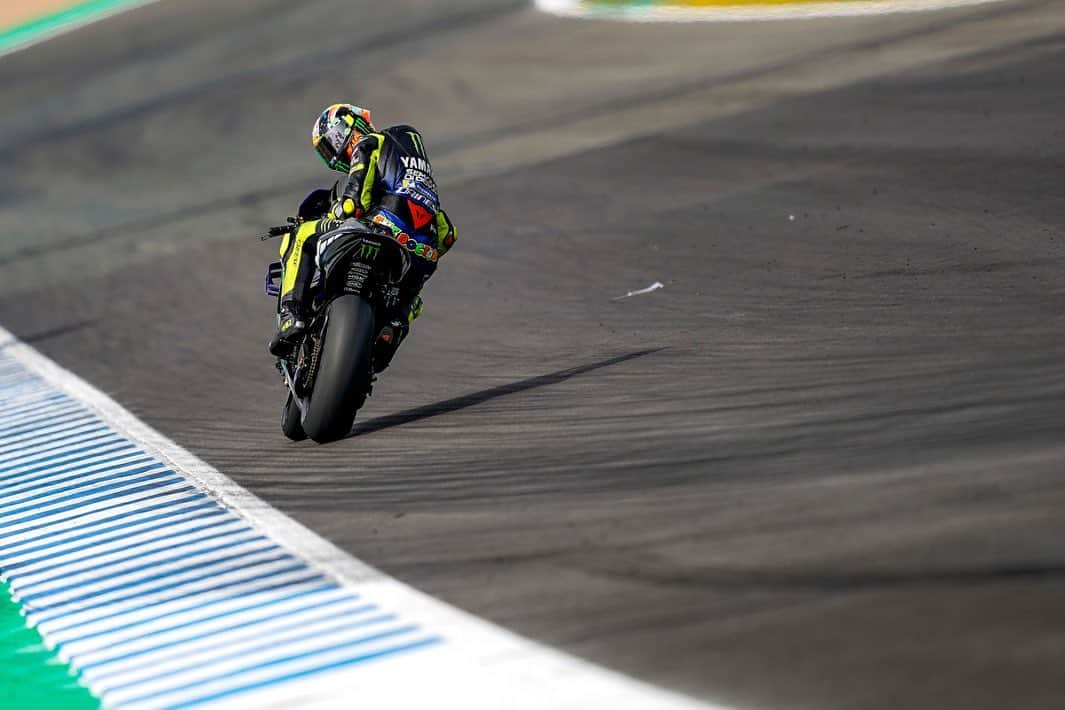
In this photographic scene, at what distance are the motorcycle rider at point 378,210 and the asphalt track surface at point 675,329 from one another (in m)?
0.73

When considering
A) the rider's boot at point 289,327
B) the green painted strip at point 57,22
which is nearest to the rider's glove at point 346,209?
the rider's boot at point 289,327

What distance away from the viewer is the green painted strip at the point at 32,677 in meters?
5.45

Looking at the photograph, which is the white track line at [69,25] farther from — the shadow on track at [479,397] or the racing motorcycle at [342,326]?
the racing motorcycle at [342,326]

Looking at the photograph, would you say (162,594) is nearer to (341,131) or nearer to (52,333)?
(341,131)

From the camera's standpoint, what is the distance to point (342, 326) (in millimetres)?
8078

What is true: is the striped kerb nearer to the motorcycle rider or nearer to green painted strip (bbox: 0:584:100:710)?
green painted strip (bbox: 0:584:100:710)

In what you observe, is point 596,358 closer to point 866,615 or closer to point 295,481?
point 295,481

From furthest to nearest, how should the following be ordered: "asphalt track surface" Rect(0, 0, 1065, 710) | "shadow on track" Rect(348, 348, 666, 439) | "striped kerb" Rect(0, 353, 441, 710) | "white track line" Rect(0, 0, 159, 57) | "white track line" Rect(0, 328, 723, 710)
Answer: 1. "white track line" Rect(0, 0, 159, 57)
2. "shadow on track" Rect(348, 348, 666, 439)
3. "striped kerb" Rect(0, 353, 441, 710)
4. "asphalt track surface" Rect(0, 0, 1065, 710)
5. "white track line" Rect(0, 328, 723, 710)

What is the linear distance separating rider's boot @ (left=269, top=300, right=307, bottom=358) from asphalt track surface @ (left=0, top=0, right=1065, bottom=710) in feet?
2.02

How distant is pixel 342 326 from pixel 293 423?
129 centimetres

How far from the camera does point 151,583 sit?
21.6 feet

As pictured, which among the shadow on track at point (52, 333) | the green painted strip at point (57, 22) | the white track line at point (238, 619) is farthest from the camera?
the green painted strip at point (57, 22)

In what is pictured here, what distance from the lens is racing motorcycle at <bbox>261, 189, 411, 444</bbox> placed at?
320 inches

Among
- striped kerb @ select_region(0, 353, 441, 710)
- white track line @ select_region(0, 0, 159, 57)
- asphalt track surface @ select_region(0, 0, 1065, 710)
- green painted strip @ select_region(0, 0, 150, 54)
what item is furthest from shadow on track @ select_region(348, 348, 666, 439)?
green painted strip @ select_region(0, 0, 150, 54)
